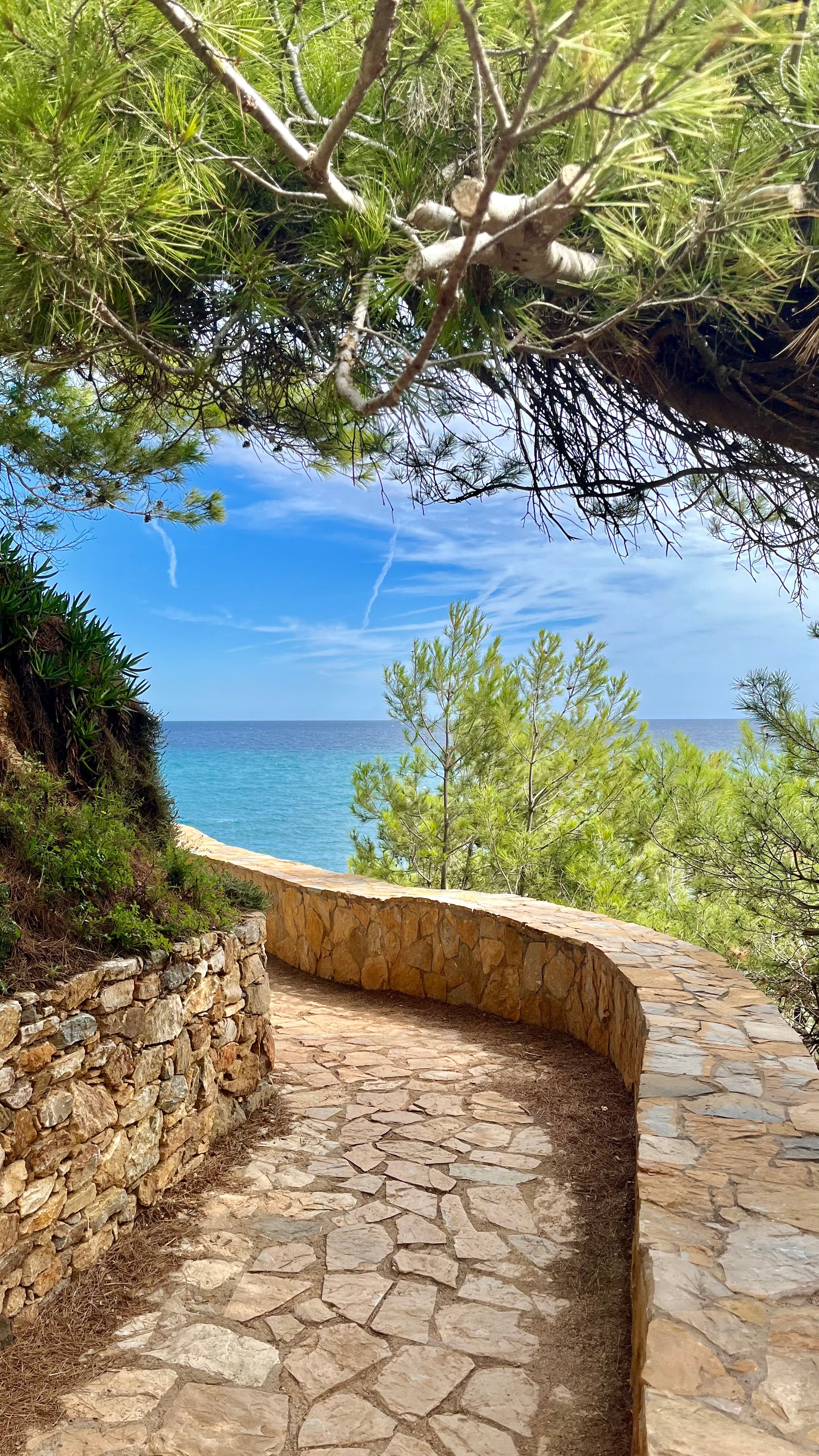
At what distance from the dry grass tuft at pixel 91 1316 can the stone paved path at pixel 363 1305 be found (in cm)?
6

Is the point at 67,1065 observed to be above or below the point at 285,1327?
above

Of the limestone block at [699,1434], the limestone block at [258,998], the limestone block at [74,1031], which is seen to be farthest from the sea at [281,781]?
the limestone block at [699,1434]

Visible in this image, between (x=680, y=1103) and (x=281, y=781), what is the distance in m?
50.0

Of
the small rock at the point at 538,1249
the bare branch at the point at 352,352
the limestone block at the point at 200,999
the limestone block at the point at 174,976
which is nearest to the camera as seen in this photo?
the bare branch at the point at 352,352

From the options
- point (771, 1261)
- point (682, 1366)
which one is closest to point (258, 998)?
point (771, 1261)

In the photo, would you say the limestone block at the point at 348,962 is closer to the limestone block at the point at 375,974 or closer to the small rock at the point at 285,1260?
the limestone block at the point at 375,974

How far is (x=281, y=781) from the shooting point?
52.2 meters

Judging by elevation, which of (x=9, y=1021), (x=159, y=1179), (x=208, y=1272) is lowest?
(x=208, y=1272)

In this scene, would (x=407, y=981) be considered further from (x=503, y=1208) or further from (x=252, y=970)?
(x=503, y=1208)

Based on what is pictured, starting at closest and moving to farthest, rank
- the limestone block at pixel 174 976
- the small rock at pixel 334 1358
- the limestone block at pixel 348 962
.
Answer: the small rock at pixel 334 1358, the limestone block at pixel 174 976, the limestone block at pixel 348 962

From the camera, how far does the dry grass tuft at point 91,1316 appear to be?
220 cm

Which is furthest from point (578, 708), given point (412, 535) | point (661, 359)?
point (412, 535)

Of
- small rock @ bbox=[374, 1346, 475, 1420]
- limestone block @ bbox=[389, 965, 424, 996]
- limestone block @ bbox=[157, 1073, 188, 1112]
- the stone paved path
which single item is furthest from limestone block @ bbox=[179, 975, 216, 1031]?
limestone block @ bbox=[389, 965, 424, 996]

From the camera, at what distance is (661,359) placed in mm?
3697
